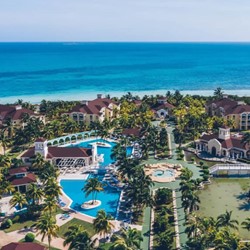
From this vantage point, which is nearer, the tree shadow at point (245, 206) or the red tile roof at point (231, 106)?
the tree shadow at point (245, 206)

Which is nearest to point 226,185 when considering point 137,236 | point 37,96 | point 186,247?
point 186,247

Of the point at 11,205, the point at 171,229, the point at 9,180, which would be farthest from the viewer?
the point at 9,180

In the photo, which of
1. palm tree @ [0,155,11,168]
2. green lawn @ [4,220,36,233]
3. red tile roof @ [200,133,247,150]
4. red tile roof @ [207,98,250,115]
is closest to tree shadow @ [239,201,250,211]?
red tile roof @ [200,133,247,150]

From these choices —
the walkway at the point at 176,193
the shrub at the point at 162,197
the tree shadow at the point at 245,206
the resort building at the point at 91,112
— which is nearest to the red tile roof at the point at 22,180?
the walkway at the point at 176,193

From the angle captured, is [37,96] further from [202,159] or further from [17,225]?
[17,225]

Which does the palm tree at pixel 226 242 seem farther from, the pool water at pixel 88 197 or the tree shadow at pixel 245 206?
the pool water at pixel 88 197

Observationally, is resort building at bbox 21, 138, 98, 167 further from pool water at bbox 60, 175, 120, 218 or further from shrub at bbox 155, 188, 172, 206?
shrub at bbox 155, 188, 172, 206
